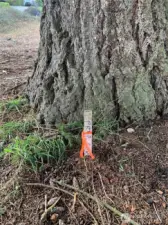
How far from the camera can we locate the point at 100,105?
72.7 inches

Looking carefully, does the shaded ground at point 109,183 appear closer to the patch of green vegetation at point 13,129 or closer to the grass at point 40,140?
the grass at point 40,140

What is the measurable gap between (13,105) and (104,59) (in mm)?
908

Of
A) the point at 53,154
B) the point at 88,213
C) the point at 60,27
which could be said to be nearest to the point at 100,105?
the point at 53,154

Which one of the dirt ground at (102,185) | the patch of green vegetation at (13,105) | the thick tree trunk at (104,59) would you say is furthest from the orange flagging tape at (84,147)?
the patch of green vegetation at (13,105)

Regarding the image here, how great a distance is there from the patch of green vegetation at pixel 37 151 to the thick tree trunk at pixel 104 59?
0.26 m

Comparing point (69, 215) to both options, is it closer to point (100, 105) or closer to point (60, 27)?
point (100, 105)

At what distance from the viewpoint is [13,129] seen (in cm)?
196

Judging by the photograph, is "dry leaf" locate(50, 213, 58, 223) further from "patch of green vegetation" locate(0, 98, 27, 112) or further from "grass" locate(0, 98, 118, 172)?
"patch of green vegetation" locate(0, 98, 27, 112)

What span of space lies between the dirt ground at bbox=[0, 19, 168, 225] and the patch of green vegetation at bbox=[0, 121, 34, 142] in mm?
205

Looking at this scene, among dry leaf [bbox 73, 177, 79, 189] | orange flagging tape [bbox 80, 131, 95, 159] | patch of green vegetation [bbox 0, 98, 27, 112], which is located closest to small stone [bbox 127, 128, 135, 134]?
orange flagging tape [bbox 80, 131, 95, 159]

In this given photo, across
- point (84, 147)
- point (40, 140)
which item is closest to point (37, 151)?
point (40, 140)

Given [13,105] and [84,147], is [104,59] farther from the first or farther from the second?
[13,105]

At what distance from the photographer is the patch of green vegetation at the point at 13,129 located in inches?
75.7

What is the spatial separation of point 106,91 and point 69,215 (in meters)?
0.80
